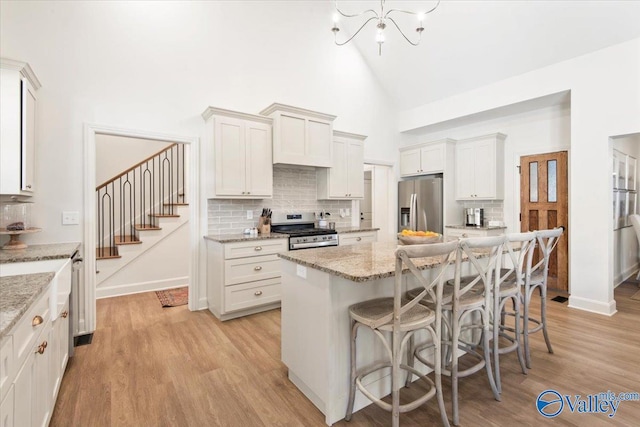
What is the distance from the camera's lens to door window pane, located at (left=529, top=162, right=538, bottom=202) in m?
4.68

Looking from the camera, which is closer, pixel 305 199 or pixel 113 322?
pixel 113 322

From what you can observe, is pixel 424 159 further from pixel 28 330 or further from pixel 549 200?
pixel 28 330

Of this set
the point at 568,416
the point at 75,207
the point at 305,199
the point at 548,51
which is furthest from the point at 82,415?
the point at 548,51

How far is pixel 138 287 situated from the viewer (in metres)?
4.53

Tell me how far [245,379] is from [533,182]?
4.82m

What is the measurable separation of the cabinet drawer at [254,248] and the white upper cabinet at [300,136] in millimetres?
1046

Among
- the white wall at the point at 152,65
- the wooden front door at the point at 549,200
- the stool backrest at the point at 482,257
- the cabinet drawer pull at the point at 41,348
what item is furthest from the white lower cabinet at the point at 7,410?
the wooden front door at the point at 549,200

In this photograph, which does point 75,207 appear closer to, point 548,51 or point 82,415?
point 82,415

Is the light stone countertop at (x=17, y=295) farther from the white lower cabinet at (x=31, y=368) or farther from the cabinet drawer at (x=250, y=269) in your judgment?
the cabinet drawer at (x=250, y=269)

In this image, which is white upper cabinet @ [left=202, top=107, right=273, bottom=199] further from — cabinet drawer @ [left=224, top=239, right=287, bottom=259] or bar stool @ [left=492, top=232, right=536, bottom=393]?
bar stool @ [left=492, top=232, right=536, bottom=393]

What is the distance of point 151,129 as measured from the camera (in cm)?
350

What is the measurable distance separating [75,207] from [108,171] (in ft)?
9.02

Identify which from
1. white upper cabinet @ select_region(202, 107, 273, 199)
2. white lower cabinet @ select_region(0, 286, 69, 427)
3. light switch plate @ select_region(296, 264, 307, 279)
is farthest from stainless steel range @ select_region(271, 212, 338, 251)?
white lower cabinet @ select_region(0, 286, 69, 427)

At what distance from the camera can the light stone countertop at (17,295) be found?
106 centimetres
